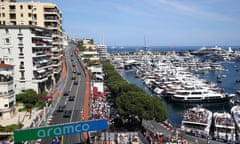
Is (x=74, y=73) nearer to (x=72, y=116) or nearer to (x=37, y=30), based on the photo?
(x=37, y=30)

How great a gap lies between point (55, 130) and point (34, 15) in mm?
52665

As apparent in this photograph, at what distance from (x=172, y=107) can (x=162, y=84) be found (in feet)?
77.8

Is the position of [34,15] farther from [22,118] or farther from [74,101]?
[22,118]

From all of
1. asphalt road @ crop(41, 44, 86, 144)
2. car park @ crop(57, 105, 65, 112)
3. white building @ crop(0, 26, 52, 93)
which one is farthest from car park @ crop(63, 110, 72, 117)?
white building @ crop(0, 26, 52, 93)

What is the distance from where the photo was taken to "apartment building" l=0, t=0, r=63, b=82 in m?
66.1

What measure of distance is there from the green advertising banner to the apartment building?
46929 millimetres

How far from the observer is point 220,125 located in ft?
168

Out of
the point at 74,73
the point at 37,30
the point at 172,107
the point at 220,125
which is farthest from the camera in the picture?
the point at 74,73

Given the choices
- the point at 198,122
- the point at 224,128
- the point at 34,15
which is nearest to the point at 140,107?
the point at 198,122

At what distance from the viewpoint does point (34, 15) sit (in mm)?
69875

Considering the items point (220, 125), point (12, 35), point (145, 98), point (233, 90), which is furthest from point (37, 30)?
point (233, 90)

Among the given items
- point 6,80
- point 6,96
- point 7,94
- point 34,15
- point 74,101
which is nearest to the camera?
point 6,96

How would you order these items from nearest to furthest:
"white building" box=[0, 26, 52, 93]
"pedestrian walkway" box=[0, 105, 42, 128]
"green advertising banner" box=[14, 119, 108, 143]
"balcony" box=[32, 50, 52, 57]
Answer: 1. "green advertising banner" box=[14, 119, 108, 143]
2. "pedestrian walkway" box=[0, 105, 42, 128]
3. "white building" box=[0, 26, 52, 93]
4. "balcony" box=[32, 50, 52, 57]

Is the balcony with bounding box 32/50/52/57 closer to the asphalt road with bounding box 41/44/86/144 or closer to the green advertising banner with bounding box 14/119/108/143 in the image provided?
the asphalt road with bounding box 41/44/86/144
